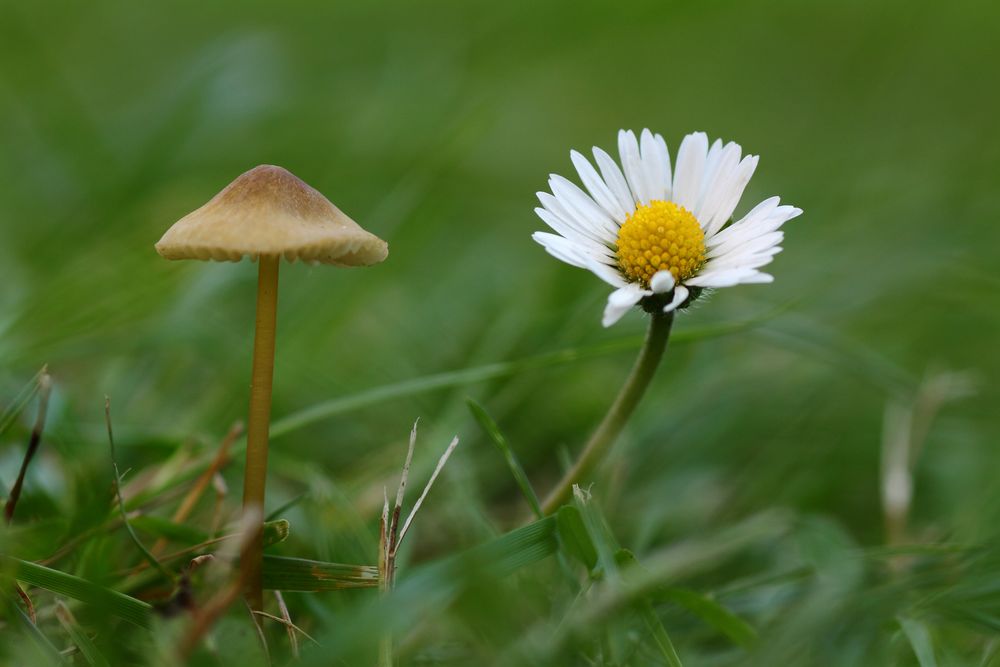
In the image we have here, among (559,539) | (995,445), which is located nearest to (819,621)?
(559,539)

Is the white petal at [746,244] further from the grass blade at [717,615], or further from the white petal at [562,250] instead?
the grass blade at [717,615]

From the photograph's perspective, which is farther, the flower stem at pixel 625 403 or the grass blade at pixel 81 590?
the flower stem at pixel 625 403

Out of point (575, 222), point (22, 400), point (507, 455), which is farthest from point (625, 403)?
point (22, 400)

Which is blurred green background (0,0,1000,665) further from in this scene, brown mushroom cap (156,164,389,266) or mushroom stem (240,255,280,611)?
brown mushroom cap (156,164,389,266)

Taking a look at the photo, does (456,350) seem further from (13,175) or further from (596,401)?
(13,175)

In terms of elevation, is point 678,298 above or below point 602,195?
below

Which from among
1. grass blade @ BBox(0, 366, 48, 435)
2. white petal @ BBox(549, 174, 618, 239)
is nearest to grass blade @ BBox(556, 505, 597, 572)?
white petal @ BBox(549, 174, 618, 239)

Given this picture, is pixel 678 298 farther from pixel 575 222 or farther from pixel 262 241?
pixel 262 241

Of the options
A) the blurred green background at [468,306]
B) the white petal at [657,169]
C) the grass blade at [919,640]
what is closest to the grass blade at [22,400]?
the blurred green background at [468,306]
